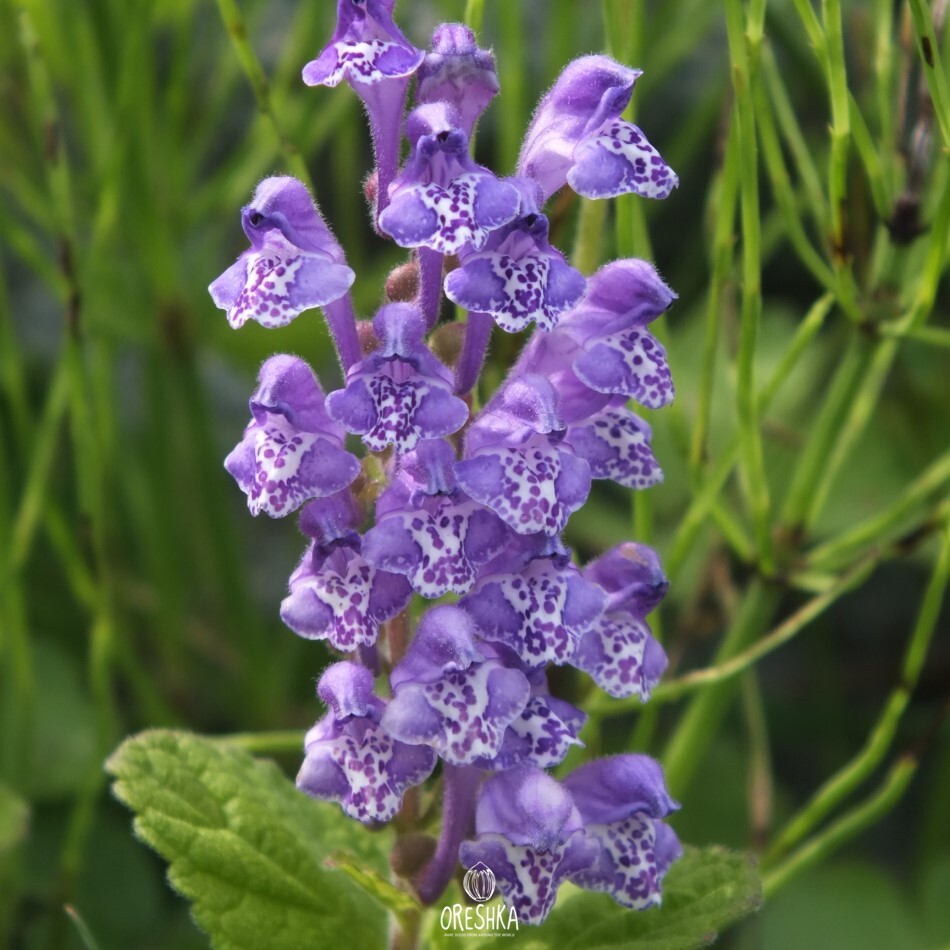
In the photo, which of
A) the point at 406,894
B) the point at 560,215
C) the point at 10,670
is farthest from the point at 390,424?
the point at 10,670

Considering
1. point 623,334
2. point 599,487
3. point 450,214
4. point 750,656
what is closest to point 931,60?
point 623,334

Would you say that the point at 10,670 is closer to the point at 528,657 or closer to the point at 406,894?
the point at 406,894


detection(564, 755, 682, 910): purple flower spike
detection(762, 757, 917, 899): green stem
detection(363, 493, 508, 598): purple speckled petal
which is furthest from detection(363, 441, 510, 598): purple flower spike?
detection(762, 757, 917, 899): green stem

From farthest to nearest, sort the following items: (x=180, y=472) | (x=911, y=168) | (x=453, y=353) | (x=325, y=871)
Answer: (x=180, y=472)
(x=911, y=168)
(x=325, y=871)
(x=453, y=353)

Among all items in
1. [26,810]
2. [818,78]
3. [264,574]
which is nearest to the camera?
[26,810]

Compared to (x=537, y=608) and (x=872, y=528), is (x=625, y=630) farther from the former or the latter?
(x=872, y=528)

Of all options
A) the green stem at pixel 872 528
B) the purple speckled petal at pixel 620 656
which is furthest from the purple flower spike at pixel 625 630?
the green stem at pixel 872 528

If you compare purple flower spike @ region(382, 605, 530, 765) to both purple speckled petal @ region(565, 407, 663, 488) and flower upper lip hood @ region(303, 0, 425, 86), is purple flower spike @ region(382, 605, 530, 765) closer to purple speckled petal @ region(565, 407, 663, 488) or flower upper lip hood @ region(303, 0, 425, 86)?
purple speckled petal @ region(565, 407, 663, 488)
